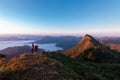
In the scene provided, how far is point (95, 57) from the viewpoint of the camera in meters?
96.9

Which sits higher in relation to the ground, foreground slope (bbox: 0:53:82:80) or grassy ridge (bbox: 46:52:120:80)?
foreground slope (bbox: 0:53:82:80)

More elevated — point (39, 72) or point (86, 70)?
point (39, 72)

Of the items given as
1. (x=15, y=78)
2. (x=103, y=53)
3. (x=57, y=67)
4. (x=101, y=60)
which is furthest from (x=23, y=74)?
(x=103, y=53)

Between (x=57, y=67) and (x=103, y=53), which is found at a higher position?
(x=57, y=67)

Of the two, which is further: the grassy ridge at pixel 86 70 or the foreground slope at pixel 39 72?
the grassy ridge at pixel 86 70

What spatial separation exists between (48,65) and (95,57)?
76102 mm

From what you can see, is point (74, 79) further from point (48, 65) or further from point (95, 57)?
point (95, 57)

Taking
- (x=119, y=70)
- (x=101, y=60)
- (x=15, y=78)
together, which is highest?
(x=15, y=78)

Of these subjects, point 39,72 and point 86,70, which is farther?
point 86,70

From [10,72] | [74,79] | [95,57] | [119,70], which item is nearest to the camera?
[74,79]

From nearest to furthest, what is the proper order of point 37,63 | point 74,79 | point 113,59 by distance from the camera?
1. point 74,79
2. point 37,63
3. point 113,59

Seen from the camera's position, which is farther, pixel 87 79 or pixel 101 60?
pixel 101 60

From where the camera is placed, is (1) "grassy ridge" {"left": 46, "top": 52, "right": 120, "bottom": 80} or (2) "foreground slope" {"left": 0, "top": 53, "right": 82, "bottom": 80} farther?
(1) "grassy ridge" {"left": 46, "top": 52, "right": 120, "bottom": 80}

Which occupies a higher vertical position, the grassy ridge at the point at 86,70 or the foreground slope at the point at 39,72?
the foreground slope at the point at 39,72
